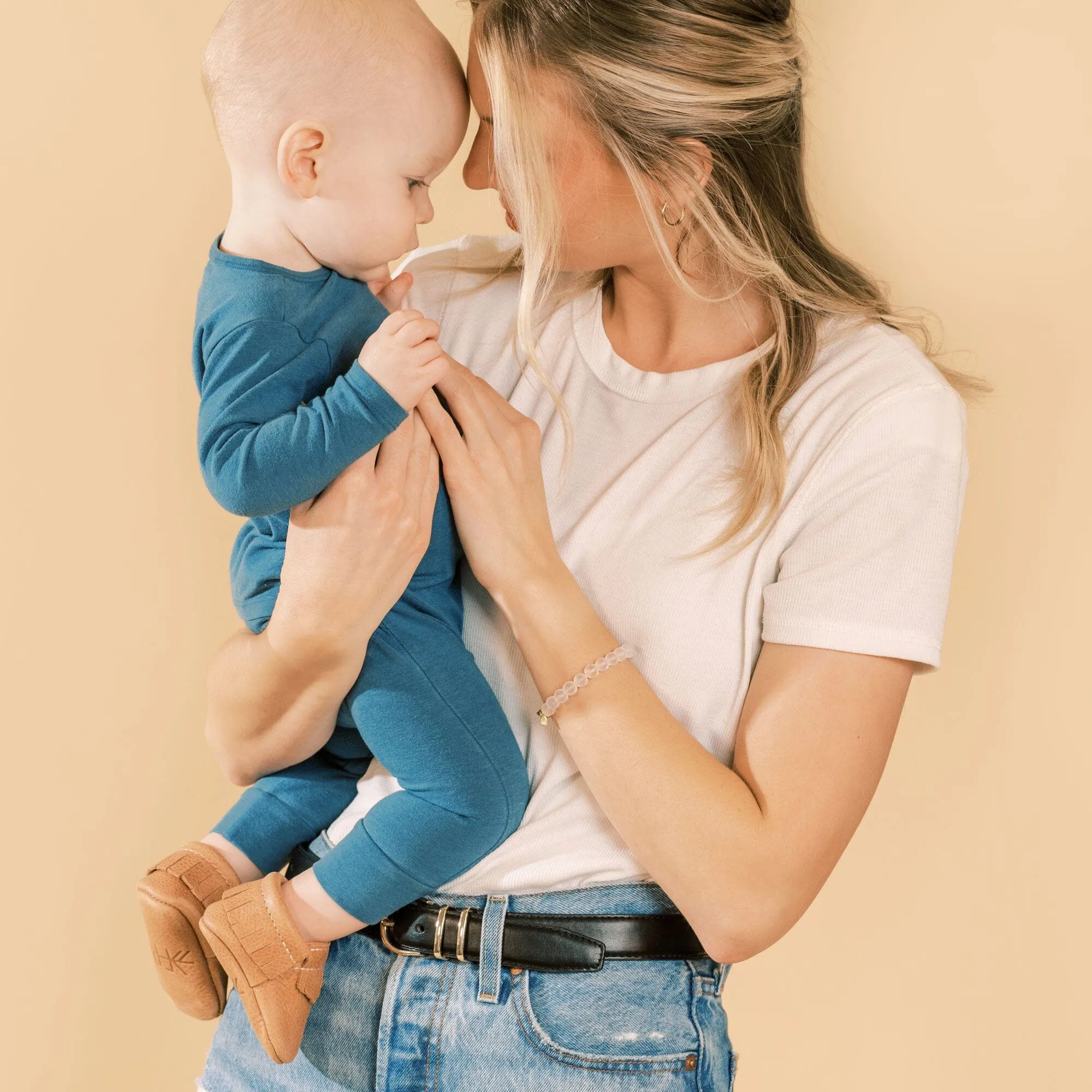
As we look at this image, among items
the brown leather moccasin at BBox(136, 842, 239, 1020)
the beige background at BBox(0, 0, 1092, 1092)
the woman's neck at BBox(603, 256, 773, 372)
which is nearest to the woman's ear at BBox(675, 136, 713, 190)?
the woman's neck at BBox(603, 256, 773, 372)

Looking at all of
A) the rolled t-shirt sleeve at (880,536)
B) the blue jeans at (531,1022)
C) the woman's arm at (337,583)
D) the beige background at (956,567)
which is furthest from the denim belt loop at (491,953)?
the beige background at (956,567)

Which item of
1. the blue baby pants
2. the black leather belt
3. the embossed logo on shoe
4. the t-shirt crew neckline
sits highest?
the t-shirt crew neckline

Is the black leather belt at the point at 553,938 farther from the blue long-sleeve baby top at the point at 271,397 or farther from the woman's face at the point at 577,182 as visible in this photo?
the woman's face at the point at 577,182

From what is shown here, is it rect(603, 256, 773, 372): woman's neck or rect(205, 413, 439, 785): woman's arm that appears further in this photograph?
rect(603, 256, 773, 372): woman's neck

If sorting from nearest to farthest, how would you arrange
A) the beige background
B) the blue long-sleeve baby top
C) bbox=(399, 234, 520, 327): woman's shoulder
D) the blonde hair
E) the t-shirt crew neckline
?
1. the blue long-sleeve baby top
2. the blonde hair
3. the t-shirt crew neckline
4. bbox=(399, 234, 520, 327): woman's shoulder
5. the beige background

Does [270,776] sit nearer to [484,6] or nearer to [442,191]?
[484,6]

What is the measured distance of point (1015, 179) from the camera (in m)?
1.77

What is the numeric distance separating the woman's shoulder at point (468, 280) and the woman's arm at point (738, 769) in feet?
1.42

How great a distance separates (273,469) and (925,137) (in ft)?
3.98

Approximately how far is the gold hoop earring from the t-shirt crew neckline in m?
0.16

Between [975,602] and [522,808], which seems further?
[975,602]

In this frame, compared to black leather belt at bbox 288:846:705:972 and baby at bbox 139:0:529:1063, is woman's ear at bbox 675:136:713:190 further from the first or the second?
black leather belt at bbox 288:846:705:972

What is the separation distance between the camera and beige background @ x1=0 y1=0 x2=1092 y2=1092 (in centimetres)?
181

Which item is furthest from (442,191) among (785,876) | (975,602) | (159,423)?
(785,876)
